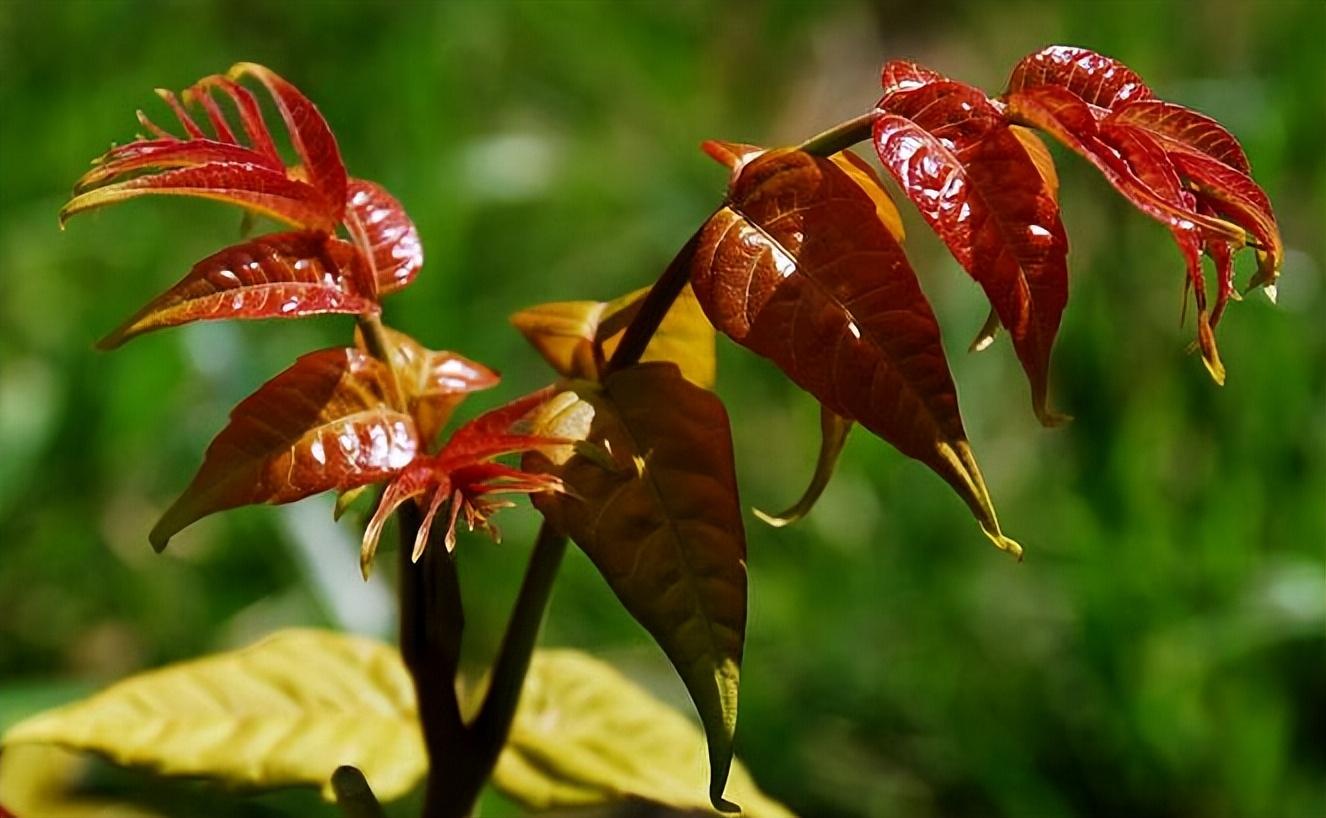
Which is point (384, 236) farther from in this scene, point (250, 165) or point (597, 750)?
point (597, 750)

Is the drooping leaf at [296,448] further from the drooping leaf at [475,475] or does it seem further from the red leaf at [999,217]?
the red leaf at [999,217]

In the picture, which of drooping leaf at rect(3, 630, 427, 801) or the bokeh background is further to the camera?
the bokeh background

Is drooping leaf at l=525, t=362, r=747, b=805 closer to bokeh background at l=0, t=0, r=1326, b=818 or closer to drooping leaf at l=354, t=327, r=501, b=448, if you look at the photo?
drooping leaf at l=354, t=327, r=501, b=448

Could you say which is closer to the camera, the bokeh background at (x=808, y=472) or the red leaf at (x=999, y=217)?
the red leaf at (x=999, y=217)

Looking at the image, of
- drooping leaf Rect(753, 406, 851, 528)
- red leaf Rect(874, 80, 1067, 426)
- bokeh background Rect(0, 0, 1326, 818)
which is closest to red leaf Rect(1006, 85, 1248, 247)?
red leaf Rect(874, 80, 1067, 426)

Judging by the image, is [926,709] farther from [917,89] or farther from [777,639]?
[917,89]

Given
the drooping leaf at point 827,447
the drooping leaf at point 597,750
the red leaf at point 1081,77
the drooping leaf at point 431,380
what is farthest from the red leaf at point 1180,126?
the drooping leaf at point 597,750
